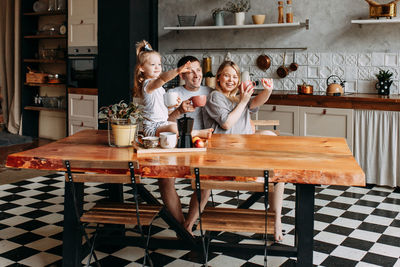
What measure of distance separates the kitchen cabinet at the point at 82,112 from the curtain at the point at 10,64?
134 cm

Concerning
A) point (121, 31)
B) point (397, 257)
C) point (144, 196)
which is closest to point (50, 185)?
point (144, 196)

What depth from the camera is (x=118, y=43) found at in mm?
6340

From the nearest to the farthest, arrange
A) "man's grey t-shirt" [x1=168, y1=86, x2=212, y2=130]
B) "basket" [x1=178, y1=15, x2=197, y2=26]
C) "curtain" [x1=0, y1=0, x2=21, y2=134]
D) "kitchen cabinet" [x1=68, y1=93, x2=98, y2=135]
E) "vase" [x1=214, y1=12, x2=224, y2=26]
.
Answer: "man's grey t-shirt" [x1=168, y1=86, x2=212, y2=130]
"vase" [x1=214, y1=12, x2=224, y2=26]
"basket" [x1=178, y1=15, x2=197, y2=26]
"kitchen cabinet" [x1=68, y1=93, x2=98, y2=135]
"curtain" [x1=0, y1=0, x2=21, y2=134]

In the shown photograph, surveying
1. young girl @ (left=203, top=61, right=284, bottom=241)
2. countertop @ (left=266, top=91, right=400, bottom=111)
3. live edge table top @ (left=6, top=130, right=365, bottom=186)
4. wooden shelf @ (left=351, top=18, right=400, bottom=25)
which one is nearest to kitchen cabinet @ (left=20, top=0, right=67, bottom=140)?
countertop @ (left=266, top=91, right=400, bottom=111)

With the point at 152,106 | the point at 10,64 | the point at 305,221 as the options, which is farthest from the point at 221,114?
the point at 10,64

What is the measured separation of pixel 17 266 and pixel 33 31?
5.51 metres

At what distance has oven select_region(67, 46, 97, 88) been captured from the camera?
6727mm

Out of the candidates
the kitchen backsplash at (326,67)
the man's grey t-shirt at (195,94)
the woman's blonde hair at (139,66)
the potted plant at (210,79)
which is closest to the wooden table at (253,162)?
the woman's blonde hair at (139,66)

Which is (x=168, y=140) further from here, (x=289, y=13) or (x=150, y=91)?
(x=289, y=13)

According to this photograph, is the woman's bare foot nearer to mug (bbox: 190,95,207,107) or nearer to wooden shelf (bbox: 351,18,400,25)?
mug (bbox: 190,95,207,107)

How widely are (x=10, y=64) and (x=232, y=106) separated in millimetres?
5614

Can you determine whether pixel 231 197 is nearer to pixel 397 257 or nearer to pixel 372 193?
pixel 372 193

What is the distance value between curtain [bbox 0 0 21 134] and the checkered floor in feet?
10.6

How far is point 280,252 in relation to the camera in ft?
9.11
